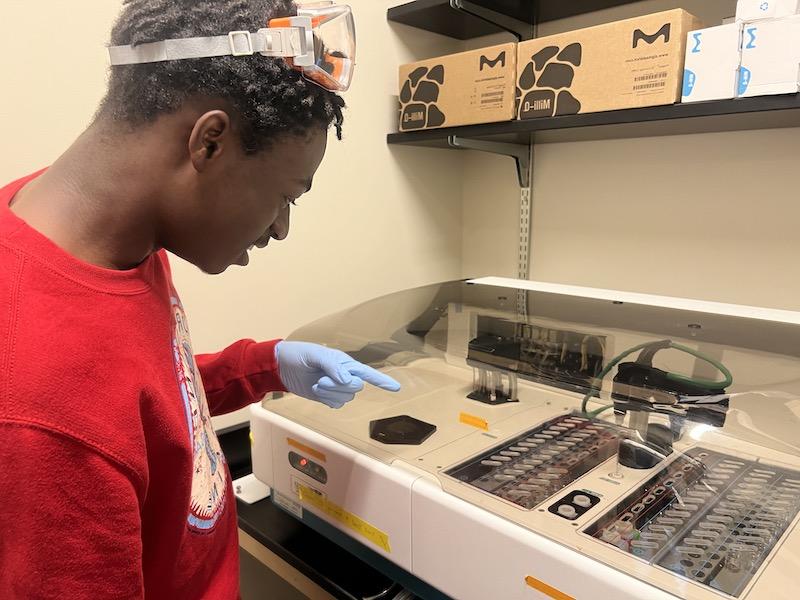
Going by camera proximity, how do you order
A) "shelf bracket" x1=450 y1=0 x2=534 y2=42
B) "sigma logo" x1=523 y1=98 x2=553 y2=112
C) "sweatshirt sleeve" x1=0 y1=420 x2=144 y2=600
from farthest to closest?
"shelf bracket" x1=450 y1=0 x2=534 y2=42
"sigma logo" x1=523 y1=98 x2=553 y2=112
"sweatshirt sleeve" x1=0 y1=420 x2=144 y2=600

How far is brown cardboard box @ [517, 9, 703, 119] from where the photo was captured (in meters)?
1.05

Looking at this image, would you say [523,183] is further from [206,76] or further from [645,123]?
[206,76]

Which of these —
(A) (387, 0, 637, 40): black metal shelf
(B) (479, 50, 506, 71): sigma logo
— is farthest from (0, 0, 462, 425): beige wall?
(B) (479, 50, 506, 71): sigma logo

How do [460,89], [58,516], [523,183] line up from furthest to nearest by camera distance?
[523,183]
[460,89]
[58,516]

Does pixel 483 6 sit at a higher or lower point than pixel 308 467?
higher

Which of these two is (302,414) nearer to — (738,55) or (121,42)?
(121,42)

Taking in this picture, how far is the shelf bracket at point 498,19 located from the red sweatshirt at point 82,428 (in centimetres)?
115

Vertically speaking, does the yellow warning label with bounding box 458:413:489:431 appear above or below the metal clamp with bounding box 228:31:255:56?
below

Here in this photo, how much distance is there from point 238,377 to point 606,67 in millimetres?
911

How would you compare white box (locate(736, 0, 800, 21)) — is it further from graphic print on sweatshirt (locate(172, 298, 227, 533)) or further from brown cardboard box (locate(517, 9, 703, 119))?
graphic print on sweatshirt (locate(172, 298, 227, 533))

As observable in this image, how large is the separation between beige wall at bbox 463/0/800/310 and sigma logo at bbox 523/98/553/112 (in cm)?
32

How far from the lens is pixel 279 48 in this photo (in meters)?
0.51

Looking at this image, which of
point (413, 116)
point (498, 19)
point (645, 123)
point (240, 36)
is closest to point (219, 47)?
point (240, 36)

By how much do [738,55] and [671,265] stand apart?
0.57 m
